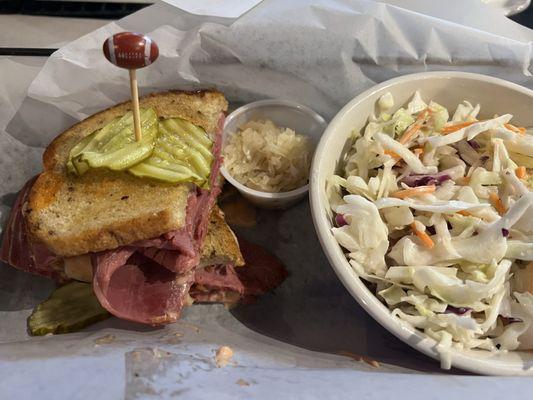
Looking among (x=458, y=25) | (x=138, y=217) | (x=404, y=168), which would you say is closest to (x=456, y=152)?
(x=404, y=168)

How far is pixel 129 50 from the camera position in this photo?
127cm

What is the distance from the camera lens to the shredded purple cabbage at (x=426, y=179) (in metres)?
1.50

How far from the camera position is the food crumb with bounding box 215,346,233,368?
1.32m

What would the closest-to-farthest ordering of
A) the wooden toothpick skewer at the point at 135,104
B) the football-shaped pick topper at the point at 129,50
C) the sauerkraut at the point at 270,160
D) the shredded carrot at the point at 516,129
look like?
the football-shaped pick topper at the point at 129,50, the wooden toothpick skewer at the point at 135,104, the shredded carrot at the point at 516,129, the sauerkraut at the point at 270,160

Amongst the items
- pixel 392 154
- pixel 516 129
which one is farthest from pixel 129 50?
pixel 516 129

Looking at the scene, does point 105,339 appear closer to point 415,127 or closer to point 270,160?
point 270,160

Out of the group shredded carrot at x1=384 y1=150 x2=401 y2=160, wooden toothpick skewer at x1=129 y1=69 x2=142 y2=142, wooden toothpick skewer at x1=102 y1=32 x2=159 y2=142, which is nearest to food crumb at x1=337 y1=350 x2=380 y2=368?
shredded carrot at x1=384 y1=150 x2=401 y2=160

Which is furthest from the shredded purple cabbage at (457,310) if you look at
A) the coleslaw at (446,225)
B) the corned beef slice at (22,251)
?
the corned beef slice at (22,251)

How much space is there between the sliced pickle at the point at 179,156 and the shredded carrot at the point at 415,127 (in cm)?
53

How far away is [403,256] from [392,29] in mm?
734

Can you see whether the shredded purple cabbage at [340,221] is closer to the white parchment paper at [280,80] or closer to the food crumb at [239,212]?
the white parchment paper at [280,80]

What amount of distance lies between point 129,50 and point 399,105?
33.3 inches

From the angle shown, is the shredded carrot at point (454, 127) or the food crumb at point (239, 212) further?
the food crumb at point (239, 212)

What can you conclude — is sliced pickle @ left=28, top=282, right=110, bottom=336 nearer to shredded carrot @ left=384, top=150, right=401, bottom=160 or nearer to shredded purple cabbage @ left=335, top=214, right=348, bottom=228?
shredded purple cabbage @ left=335, top=214, right=348, bottom=228
